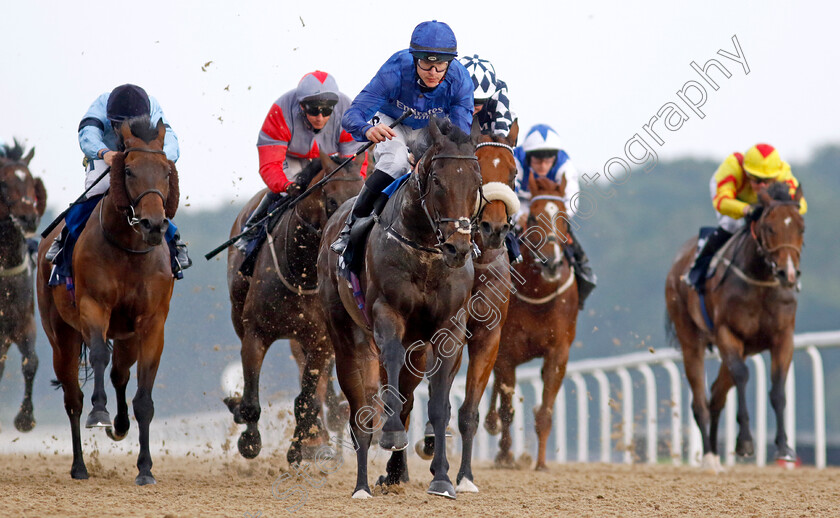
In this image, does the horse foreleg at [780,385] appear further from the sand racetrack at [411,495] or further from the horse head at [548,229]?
the horse head at [548,229]

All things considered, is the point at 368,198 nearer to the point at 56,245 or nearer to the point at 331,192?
the point at 331,192

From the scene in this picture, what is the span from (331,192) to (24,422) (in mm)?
3860

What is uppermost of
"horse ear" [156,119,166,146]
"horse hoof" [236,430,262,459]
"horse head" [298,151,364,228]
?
"horse ear" [156,119,166,146]

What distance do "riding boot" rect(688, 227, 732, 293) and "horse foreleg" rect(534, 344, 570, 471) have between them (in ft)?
5.01

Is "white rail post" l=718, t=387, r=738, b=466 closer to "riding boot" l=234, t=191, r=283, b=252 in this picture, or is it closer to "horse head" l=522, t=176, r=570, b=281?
"horse head" l=522, t=176, r=570, b=281

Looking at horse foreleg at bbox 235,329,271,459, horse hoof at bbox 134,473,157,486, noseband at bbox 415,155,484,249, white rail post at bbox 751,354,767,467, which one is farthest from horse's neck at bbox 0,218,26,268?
white rail post at bbox 751,354,767,467

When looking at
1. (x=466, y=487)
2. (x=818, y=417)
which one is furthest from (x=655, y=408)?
(x=466, y=487)

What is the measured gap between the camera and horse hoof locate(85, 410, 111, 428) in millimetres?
6758

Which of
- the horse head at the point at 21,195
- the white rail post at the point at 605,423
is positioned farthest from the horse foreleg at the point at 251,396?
the white rail post at the point at 605,423

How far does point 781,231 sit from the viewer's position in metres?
9.26

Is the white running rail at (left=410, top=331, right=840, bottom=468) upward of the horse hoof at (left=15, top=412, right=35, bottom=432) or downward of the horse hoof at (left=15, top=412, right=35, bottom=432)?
upward

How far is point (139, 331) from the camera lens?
738 cm

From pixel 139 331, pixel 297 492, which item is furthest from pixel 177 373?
pixel 297 492

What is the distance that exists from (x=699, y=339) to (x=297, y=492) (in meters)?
5.27
